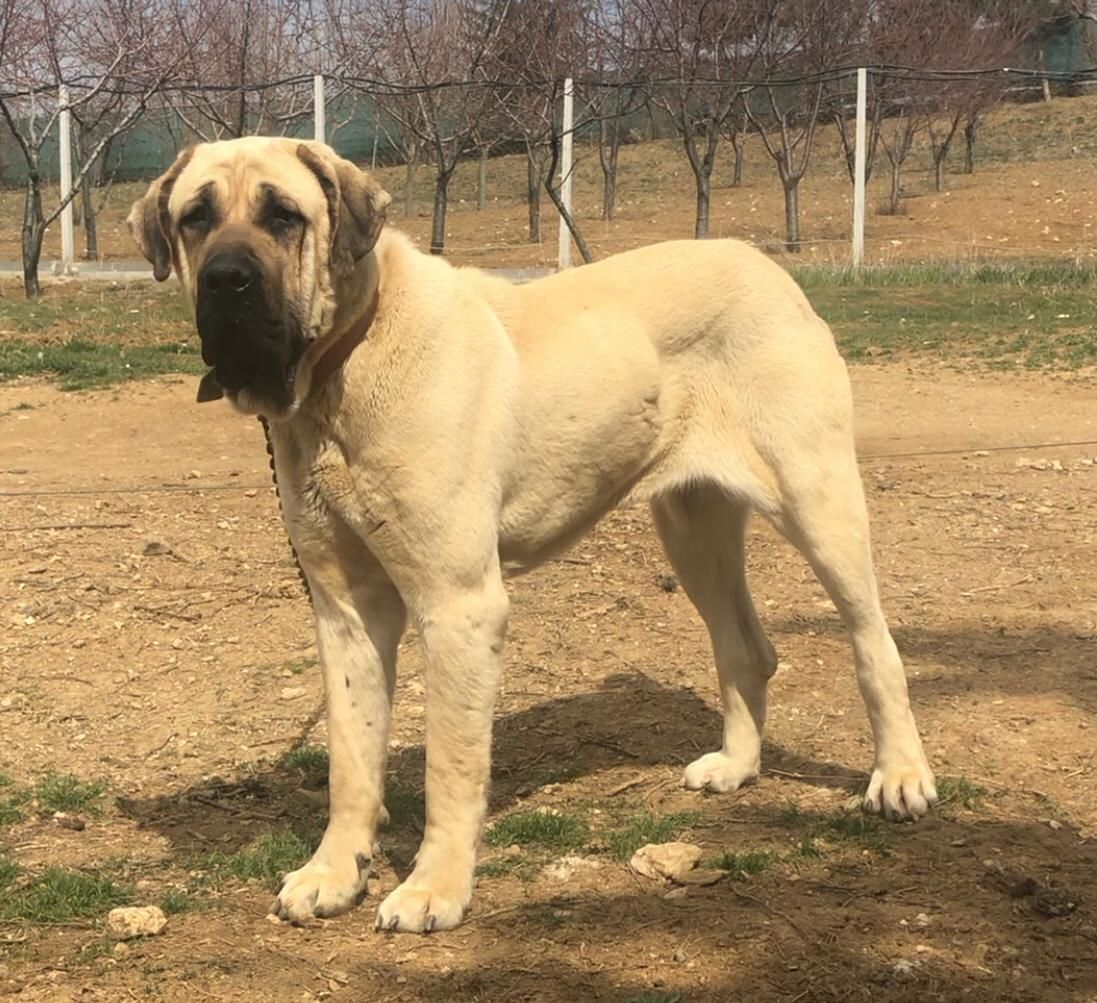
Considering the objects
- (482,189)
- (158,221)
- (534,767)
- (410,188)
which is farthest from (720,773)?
(482,189)

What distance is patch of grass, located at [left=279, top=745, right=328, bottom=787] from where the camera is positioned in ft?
14.1

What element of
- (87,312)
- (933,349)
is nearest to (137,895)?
(933,349)

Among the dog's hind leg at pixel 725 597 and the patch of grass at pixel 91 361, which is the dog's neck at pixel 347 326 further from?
the patch of grass at pixel 91 361

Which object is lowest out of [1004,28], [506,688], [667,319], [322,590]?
[506,688]

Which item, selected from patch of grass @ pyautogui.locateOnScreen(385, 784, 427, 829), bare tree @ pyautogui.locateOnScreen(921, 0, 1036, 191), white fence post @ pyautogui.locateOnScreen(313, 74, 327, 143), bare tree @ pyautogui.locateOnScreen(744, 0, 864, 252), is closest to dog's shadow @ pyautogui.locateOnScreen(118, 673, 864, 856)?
patch of grass @ pyautogui.locateOnScreen(385, 784, 427, 829)

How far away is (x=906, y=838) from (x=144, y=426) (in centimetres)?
646

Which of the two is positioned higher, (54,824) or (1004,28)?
(1004,28)

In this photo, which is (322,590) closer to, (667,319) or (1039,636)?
(667,319)

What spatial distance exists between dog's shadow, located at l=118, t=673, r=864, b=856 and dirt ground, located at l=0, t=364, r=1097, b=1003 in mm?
13

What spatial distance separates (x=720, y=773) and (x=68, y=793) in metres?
1.95

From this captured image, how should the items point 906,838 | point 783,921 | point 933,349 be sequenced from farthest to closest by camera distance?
1. point 933,349
2. point 906,838
3. point 783,921

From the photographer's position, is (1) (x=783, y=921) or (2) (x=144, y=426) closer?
(1) (x=783, y=921)

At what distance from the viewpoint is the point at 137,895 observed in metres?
3.42

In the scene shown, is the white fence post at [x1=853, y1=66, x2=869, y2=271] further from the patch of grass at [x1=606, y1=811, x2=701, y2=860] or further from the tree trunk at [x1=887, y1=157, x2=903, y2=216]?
the patch of grass at [x1=606, y1=811, x2=701, y2=860]
